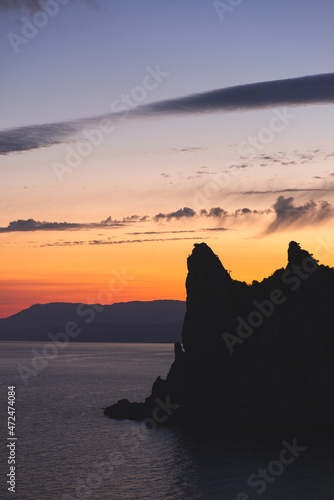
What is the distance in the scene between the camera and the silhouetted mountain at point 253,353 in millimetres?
83812

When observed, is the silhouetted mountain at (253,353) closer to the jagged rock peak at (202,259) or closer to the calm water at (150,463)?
the jagged rock peak at (202,259)

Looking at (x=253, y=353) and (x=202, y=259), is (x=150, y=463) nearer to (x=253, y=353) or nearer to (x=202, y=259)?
(x=253, y=353)

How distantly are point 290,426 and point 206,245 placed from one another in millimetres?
34848

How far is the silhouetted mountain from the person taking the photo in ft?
275

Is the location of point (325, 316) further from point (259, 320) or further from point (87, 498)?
point (87, 498)

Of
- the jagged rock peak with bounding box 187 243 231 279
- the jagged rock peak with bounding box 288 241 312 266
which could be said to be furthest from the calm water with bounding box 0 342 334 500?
the jagged rock peak with bounding box 288 241 312 266

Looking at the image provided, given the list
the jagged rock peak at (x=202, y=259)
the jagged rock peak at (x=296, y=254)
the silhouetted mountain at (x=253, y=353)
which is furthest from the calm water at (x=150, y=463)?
the jagged rock peak at (x=296, y=254)

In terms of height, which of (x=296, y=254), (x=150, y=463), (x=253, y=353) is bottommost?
(x=150, y=463)

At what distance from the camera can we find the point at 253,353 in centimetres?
9169

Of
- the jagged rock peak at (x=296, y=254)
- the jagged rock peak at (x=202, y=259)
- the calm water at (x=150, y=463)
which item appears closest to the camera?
the calm water at (x=150, y=463)

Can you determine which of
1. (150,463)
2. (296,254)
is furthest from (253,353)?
(150,463)

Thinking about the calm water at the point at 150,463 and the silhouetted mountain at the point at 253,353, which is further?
the silhouetted mountain at the point at 253,353

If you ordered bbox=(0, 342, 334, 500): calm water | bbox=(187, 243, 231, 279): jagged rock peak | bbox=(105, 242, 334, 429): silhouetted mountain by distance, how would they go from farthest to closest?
bbox=(187, 243, 231, 279): jagged rock peak, bbox=(105, 242, 334, 429): silhouetted mountain, bbox=(0, 342, 334, 500): calm water

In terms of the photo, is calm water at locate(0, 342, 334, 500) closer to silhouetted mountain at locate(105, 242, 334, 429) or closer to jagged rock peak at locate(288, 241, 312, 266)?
silhouetted mountain at locate(105, 242, 334, 429)
